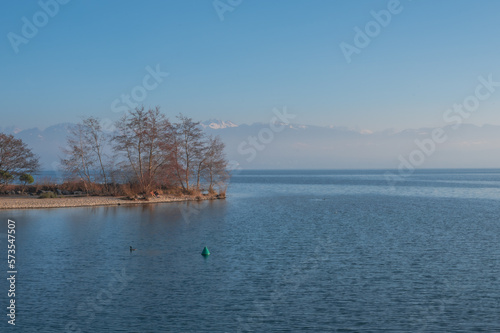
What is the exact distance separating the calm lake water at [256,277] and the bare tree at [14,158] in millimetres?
25272

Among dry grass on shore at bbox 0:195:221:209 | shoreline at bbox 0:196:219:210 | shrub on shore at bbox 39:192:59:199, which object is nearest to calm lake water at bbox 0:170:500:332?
shoreline at bbox 0:196:219:210

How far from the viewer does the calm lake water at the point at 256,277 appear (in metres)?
15.0

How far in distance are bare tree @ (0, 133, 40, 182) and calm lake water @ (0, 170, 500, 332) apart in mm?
25272

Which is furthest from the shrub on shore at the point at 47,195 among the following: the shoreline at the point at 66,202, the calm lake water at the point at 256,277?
the calm lake water at the point at 256,277

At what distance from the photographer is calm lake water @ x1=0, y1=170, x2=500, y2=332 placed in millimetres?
15008

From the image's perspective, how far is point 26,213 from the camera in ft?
142

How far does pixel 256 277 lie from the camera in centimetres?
2027

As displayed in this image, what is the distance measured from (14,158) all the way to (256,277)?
5182 centimetres

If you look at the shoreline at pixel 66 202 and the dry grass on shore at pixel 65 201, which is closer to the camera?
the shoreline at pixel 66 202

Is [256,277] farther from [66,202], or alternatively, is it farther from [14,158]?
[14,158]

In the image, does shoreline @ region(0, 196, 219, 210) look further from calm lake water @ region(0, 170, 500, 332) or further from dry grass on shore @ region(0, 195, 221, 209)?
calm lake water @ region(0, 170, 500, 332)

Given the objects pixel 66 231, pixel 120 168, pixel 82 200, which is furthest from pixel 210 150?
pixel 66 231

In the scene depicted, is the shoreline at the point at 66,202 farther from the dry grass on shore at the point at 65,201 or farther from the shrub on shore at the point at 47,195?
the shrub on shore at the point at 47,195

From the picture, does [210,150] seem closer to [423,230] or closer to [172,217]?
[172,217]
